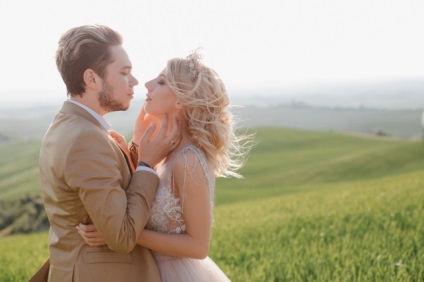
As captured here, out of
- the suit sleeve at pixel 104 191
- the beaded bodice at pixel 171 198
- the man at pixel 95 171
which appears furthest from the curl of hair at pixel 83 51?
the beaded bodice at pixel 171 198

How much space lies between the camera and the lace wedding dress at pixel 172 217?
364cm

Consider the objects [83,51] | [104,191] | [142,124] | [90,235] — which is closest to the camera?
[104,191]

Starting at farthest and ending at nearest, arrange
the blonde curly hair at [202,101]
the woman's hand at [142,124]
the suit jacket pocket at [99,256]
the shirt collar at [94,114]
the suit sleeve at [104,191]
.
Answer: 1. the woman's hand at [142,124]
2. the blonde curly hair at [202,101]
3. the shirt collar at [94,114]
4. the suit jacket pocket at [99,256]
5. the suit sleeve at [104,191]

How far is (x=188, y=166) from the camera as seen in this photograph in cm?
359

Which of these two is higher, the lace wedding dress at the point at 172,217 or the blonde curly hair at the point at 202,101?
the blonde curly hair at the point at 202,101

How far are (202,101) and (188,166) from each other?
1.58 ft

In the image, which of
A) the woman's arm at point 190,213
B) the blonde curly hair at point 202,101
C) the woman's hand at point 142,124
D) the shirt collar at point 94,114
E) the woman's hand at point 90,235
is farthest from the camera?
the woman's hand at point 142,124

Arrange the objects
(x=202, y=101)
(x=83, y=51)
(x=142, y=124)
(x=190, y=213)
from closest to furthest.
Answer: (x=83, y=51)
(x=190, y=213)
(x=202, y=101)
(x=142, y=124)

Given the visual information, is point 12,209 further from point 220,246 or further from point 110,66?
point 110,66

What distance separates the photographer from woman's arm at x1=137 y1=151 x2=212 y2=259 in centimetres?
358

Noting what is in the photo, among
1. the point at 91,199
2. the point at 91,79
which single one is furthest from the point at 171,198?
the point at 91,79

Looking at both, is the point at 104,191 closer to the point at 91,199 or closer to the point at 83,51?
the point at 91,199

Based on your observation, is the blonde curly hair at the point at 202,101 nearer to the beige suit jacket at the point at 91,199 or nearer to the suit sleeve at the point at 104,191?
the beige suit jacket at the point at 91,199

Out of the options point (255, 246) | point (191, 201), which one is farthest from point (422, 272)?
point (191, 201)
